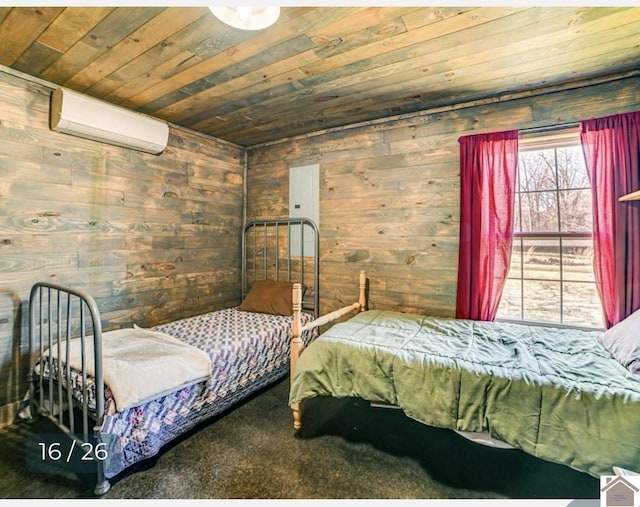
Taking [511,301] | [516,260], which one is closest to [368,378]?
[511,301]

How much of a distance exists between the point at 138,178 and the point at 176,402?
6.02ft

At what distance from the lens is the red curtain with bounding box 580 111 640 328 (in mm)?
1881

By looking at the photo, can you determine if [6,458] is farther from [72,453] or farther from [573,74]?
[573,74]

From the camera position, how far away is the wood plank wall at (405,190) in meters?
2.20

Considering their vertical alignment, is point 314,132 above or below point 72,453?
above

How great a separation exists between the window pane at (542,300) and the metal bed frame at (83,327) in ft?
5.65

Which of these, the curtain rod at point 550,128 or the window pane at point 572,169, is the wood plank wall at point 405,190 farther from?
the window pane at point 572,169

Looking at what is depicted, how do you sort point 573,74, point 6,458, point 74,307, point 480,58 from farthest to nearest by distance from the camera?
point 74,307 < point 573,74 < point 480,58 < point 6,458

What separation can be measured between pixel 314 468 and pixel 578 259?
220 cm

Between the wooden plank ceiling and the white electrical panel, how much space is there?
0.76m

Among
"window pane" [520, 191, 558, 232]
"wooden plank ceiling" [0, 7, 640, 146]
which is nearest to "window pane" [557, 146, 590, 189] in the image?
"window pane" [520, 191, 558, 232]

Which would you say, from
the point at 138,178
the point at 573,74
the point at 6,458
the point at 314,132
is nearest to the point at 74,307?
the point at 6,458

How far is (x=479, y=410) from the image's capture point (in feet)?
4.71

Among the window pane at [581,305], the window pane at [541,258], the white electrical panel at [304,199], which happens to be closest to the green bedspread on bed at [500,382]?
the window pane at [581,305]
